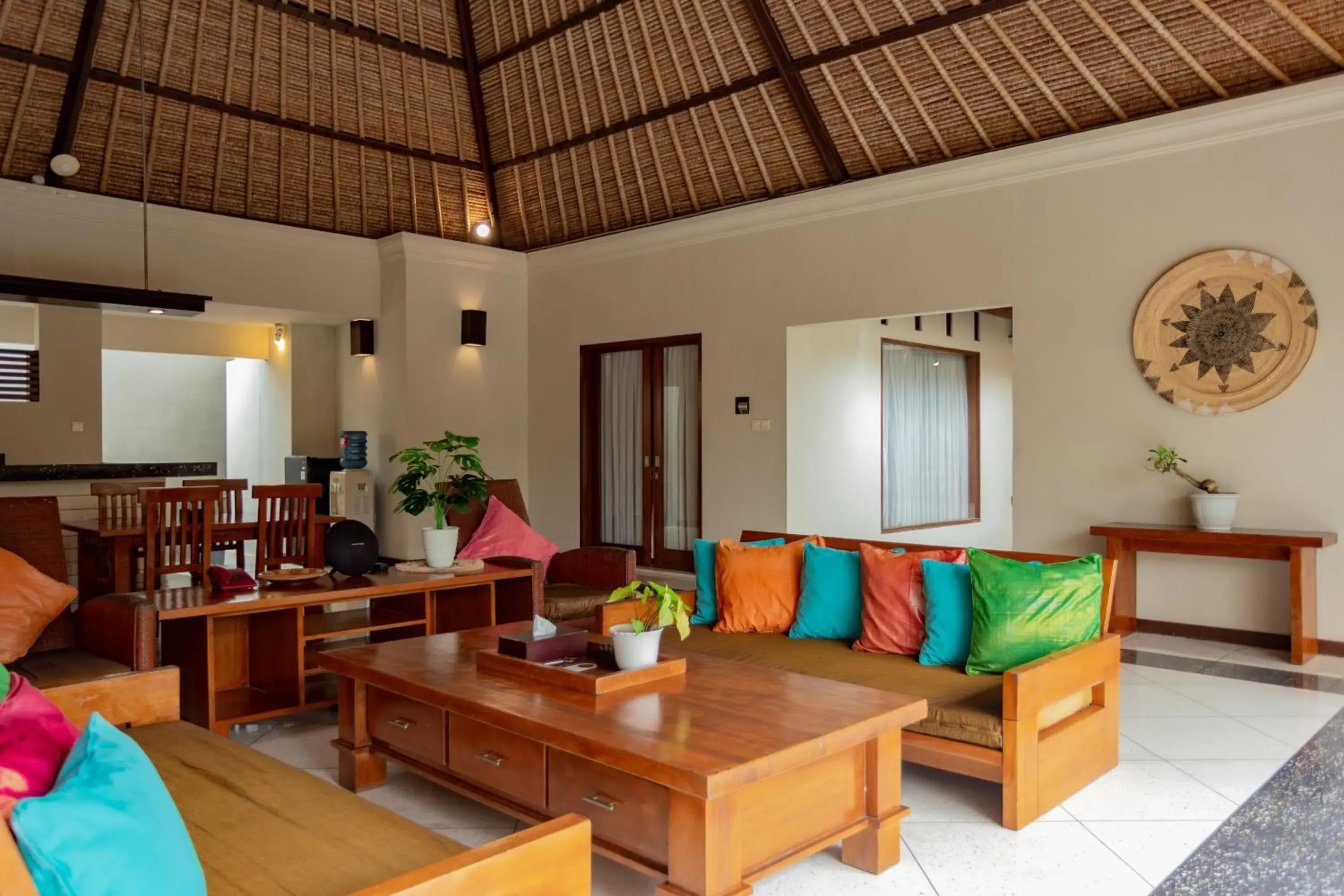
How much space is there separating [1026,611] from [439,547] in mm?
2510

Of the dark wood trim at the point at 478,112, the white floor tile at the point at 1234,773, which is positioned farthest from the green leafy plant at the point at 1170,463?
the dark wood trim at the point at 478,112

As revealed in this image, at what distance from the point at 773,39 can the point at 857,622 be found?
4202 mm

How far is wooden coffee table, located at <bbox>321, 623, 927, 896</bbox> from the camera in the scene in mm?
2113

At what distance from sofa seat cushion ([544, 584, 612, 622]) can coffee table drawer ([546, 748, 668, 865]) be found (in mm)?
2118

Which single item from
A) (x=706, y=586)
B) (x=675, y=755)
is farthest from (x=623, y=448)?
(x=675, y=755)

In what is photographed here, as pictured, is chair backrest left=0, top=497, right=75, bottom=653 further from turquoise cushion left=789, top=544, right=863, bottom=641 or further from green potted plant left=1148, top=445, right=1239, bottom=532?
green potted plant left=1148, top=445, right=1239, bottom=532

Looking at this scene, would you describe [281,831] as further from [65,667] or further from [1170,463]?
[1170,463]

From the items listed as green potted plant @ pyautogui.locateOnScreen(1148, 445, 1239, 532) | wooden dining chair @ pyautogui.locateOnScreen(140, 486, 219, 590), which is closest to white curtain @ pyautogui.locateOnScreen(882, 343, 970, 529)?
green potted plant @ pyautogui.locateOnScreen(1148, 445, 1239, 532)

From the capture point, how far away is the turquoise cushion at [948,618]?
3268 mm

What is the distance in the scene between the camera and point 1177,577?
5445mm

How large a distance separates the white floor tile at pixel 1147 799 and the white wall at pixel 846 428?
4036 millimetres

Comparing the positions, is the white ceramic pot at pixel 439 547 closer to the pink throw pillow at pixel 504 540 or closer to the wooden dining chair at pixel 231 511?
the pink throw pillow at pixel 504 540

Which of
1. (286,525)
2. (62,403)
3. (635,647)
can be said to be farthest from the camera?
(62,403)

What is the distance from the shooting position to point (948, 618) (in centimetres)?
329
